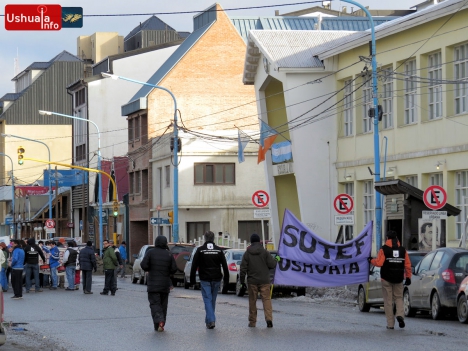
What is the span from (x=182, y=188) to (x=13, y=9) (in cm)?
3608

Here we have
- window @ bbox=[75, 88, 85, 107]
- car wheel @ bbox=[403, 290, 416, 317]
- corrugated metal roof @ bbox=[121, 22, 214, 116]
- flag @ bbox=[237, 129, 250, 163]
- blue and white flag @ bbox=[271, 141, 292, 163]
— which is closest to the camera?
car wheel @ bbox=[403, 290, 416, 317]

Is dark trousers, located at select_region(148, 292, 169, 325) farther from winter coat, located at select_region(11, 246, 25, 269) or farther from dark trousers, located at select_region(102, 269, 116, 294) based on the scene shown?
dark trousers, located at select_region(102, 269, 116, 294)

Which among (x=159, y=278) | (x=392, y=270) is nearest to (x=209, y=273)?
(x=159, y=278)

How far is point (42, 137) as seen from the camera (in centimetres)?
10006

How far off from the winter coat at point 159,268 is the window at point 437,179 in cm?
1919

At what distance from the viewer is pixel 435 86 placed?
117ft

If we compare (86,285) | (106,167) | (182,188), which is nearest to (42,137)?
(106,167)

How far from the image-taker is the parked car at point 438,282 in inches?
810

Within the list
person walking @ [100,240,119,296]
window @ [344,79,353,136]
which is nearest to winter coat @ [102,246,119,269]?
person walking @ [100,240,119,296]

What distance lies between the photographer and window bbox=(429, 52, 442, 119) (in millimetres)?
35500

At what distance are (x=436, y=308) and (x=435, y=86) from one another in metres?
16.0

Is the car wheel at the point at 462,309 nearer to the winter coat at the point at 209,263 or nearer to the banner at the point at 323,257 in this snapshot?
the banner at the point at 323,257

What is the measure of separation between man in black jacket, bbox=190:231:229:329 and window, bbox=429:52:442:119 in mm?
18320

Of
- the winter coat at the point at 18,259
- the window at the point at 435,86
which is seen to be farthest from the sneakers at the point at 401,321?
the window at the point at 435,86
